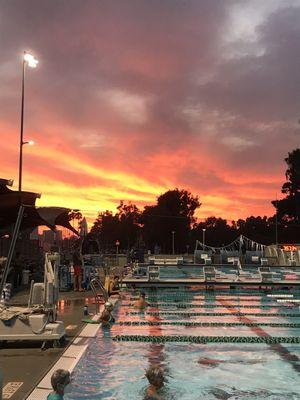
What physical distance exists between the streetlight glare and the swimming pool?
491 inches

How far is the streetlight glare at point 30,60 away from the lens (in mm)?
20312

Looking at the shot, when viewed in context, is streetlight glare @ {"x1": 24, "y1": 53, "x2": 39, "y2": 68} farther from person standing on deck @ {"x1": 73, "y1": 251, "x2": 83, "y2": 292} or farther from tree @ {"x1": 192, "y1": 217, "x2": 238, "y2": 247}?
tree @ {"x1": 192, "y1": 217, "x2": 238, "y2": 247}

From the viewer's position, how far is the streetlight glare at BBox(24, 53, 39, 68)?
20.3 metres

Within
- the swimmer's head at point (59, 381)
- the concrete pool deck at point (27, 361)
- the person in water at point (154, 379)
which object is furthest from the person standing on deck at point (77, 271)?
the swimmer's head at point (59, 381)

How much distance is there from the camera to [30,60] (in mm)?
20438

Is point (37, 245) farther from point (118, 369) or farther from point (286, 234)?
point (286, 234)

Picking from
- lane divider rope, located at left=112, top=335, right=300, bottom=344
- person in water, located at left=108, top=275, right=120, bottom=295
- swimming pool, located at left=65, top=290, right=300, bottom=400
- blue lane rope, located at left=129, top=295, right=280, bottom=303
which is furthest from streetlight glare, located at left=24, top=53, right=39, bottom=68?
lane divider rope, located at left=112, top=335, right=300, bottom=344

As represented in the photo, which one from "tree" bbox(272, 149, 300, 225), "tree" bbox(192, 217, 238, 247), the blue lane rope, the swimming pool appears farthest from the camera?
"tree" bbox(192, 217, 238, 247)

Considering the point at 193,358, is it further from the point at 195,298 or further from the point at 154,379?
the point at 195,298

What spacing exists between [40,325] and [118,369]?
1.34 meters

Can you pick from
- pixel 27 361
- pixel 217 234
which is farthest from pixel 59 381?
pixel 217 234

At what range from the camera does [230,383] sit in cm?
609

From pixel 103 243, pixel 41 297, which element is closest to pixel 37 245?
pixel 41 297

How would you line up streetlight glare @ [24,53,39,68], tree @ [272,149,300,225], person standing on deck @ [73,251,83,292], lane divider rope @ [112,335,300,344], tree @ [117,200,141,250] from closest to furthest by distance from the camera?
lane divider rope @ [112,335,300,344], person standing on deck @ [73,251,83,292], streetlight glare @ [24,53,39,68], tree @ [272,149,300,225], tree @ [117,200,141,250]
